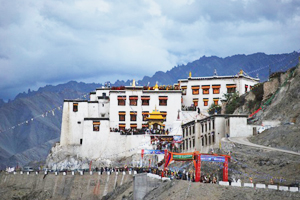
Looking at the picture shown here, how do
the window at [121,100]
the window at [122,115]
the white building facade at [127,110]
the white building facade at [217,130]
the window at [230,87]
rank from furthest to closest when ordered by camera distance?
the window at [230,87], the window at [121,100], the window at [122,115], the white building facade at [127,110], the white building facade at [217,130]

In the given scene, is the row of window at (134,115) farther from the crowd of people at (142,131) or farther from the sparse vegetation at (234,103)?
the sparse vegetation at (234,103)

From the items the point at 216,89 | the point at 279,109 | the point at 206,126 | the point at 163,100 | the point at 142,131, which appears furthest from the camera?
the point at 216,89

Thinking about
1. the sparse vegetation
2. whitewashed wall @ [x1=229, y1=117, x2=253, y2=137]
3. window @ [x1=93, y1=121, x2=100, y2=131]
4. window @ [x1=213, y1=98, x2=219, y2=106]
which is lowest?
whitewashed wall @ [x1=229, y1=117, x2=253, y2=137]

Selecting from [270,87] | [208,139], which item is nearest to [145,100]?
[270,87]

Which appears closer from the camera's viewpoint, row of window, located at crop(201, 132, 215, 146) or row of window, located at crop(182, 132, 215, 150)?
row of window, located at crop(201, 132, 215, 146)

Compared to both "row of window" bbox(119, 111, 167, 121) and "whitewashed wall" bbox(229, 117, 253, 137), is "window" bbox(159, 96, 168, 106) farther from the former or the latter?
"whitewashed wall" bbox(229, 117, 253, 137)

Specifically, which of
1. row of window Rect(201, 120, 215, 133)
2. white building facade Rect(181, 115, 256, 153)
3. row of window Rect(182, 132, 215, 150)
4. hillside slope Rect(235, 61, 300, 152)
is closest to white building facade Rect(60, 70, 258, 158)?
row of window Rect(182, 132, 215, 150)

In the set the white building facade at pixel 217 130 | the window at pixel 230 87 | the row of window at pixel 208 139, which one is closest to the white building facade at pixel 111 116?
the window at pixel 230 87

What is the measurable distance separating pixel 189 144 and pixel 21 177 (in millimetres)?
27246

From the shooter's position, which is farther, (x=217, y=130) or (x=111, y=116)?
(x=111, y=116)

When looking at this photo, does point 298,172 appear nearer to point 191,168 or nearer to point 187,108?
point 191,168

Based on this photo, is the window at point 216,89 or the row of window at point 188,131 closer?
the row of window at point 188,131

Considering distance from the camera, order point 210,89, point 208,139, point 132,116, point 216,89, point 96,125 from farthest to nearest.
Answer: point 216,89, point 210,89, point 132,116, point 96,125, point 208,139

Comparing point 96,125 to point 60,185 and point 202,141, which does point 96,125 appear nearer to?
point 60,185
